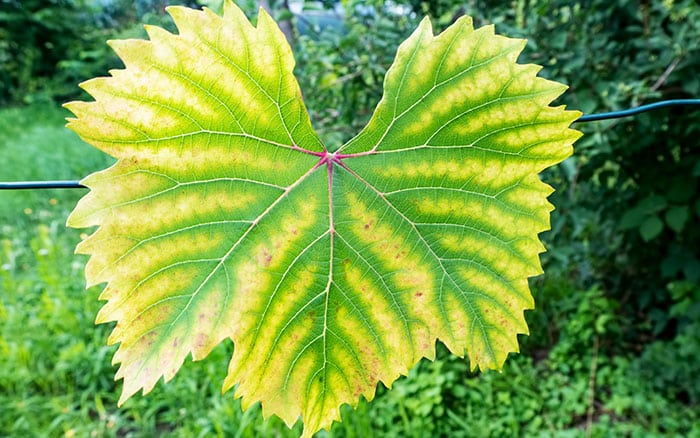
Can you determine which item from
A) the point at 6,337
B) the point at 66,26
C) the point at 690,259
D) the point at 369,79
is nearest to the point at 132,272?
the point at 369,79

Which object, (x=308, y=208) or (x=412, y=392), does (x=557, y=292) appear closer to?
(x=412, y=392)

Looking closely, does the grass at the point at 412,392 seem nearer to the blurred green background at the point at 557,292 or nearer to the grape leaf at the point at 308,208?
the blurred green background at the point at 557,292

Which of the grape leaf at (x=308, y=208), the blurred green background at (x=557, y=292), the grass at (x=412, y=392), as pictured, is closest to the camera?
the grape leaf at (x=308, y=208)

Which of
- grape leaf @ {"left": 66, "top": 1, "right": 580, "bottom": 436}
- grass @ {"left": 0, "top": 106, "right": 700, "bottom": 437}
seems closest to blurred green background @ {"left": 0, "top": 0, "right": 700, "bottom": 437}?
grass @ {"left": 0, "top": 106, "right": 700, "bottom": 437}

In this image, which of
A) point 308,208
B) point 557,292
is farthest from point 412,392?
point 308,208

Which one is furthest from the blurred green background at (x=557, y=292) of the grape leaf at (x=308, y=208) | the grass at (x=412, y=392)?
the grape leaf at (x=308, y=208)
